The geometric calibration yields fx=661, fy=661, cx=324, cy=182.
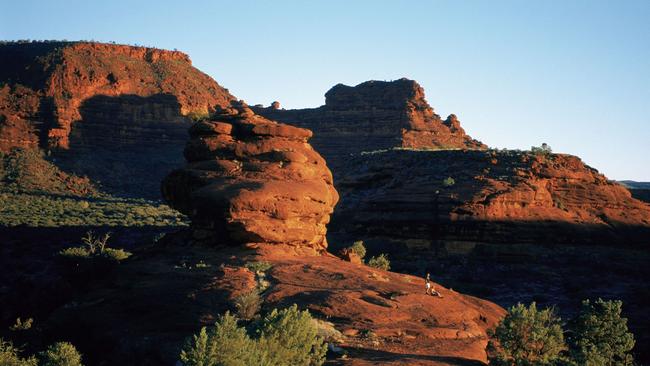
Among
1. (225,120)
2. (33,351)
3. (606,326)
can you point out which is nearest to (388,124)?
(225,120)

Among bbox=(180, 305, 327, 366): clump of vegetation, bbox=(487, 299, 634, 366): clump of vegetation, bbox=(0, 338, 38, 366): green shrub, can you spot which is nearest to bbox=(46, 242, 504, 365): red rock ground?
bbox=(487, 299, 634, 366): clump of vegetation

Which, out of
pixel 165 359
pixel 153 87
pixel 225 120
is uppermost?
pixel 153 87

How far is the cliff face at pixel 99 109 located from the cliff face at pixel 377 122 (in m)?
18.4

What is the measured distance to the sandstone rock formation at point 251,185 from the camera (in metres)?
27.5

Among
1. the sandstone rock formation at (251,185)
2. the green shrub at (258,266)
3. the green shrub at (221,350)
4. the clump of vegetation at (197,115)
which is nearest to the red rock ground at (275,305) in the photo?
the green shrub at (258,266)

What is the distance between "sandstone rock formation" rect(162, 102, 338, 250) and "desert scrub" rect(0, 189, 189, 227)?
30.2 m

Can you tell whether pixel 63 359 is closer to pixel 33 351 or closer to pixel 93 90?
pixel 33 351

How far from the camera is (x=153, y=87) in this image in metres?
97.9

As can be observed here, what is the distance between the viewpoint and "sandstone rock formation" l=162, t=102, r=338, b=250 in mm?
27453

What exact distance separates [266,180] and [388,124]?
224 ft

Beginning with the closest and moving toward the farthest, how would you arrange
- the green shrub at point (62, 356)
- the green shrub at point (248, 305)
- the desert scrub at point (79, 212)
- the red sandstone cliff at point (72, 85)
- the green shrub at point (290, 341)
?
the green shrub at point (290, 341) < the green shrub at point (62, 356) < the green shrub at point (248, 305) < the desert scrub at point (79, 212) < the red sandstone cliff at point (72, 85)

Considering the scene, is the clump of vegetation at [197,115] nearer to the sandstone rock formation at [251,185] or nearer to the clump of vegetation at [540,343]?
the sandstone rock formation at [251,185]

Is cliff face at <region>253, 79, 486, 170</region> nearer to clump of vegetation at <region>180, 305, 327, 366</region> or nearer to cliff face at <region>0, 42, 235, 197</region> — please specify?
cliff face at <region>0, 42, 235, 197</region>

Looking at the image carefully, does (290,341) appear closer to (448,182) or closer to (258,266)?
(258,266)
